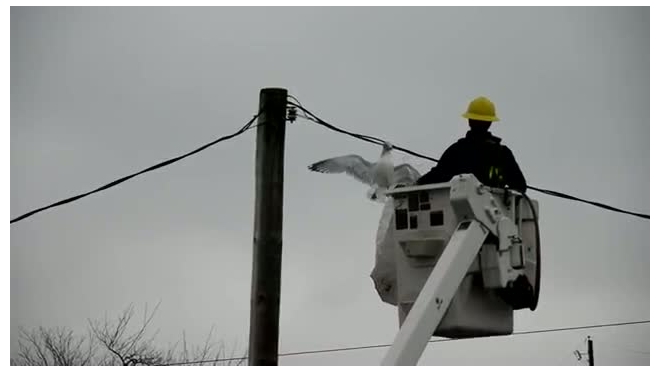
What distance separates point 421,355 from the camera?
257 inches

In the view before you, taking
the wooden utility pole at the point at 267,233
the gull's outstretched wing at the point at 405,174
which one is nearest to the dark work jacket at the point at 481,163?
the gull's outstretched wing at the point at 405,174

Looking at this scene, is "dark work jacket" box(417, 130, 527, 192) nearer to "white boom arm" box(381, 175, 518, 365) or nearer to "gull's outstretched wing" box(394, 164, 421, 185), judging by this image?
"white boom arm" box(381, 175, 518, 365)

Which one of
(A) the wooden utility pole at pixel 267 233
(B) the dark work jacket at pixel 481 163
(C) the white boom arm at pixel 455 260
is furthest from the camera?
(A) the wooden utility pole at pixel 267 233

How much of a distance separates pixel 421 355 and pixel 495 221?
1.14 metres

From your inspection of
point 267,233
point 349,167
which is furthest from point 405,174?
point 267,233

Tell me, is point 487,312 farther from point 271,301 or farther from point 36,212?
point 36,212

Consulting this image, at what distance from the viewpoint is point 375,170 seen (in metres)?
8.77

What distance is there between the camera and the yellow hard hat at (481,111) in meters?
8.06

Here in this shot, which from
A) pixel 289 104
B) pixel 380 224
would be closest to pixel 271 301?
pixel 380 224

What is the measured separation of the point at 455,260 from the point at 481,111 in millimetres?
1547

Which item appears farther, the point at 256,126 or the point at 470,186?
the point at 256,126

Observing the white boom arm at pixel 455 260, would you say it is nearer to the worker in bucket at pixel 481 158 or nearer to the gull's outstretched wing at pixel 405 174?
the worker in bucket at pixel 481 158

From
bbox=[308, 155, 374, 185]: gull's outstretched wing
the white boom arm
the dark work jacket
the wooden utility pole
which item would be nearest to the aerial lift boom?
the white boom arm

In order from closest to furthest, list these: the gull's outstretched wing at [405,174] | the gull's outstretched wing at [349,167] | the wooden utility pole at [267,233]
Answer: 1. the wooden utility pole at [267,233]
2. the gull's outstretched wing at [405,174]
3. the gull's outstretched wing at [349,167]
